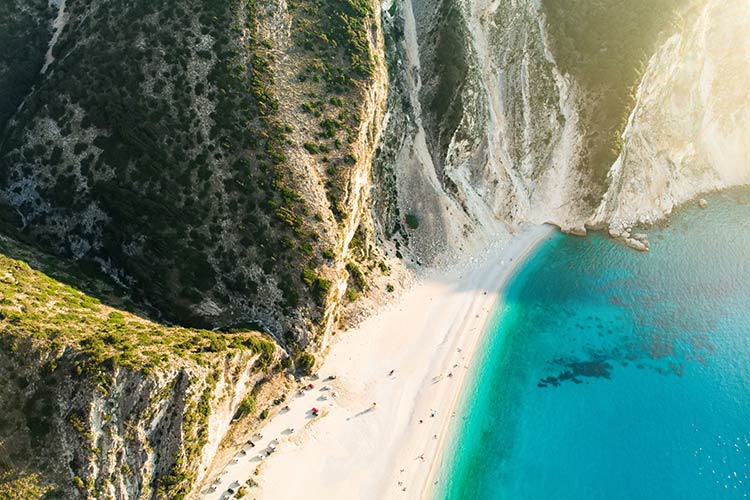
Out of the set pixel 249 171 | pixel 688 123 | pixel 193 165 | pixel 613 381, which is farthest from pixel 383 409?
pixel 688 123

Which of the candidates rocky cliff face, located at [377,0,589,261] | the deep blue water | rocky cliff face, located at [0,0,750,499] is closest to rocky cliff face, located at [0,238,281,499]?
rocky cliff face, located at [0,0,750,499]

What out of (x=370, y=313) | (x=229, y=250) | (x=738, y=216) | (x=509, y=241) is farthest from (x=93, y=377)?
(x=738, y=216)

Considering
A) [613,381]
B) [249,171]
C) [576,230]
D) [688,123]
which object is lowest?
[613,381]

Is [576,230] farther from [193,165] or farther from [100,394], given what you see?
[100,394]

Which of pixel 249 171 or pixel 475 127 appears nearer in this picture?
pixel 249 171

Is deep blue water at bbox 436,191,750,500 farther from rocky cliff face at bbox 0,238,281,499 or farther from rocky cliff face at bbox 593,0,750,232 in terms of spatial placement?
rocky cliff face at bbox 0,238,281,499

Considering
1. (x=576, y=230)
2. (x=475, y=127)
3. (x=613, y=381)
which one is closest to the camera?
(x=613, y=381)

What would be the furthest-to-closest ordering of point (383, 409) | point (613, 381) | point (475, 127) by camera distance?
point (475, 127) → point (613, 381) → point (383, 409)

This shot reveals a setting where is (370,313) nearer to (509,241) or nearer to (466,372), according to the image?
(466,372)

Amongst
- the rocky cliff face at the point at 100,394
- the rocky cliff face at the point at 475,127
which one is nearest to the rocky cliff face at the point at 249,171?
the rocky cliff face at the point at 100,394
